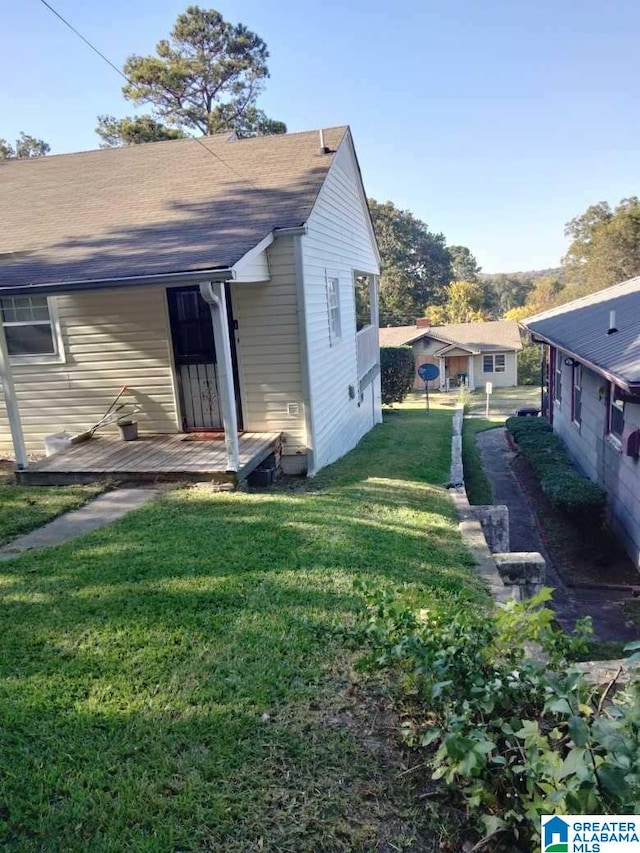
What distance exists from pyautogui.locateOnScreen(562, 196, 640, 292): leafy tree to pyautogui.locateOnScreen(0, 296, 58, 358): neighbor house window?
43898mm

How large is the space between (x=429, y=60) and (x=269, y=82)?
14857mm

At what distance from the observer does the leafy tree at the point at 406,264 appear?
54.2m

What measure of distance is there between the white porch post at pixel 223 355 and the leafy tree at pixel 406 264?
47.5 metres

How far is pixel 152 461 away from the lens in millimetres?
7410

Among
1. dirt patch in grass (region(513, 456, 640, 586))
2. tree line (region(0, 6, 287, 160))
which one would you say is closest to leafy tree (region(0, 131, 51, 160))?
tree line (region(0, 6, 287, 160))

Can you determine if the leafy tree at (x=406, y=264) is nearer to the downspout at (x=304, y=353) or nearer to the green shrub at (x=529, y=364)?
the green shrub at (x=529, y=364)

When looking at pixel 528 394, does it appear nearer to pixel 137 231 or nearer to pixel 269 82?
pixel 269 82

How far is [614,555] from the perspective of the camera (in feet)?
25.9

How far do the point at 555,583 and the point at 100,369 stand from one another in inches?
286

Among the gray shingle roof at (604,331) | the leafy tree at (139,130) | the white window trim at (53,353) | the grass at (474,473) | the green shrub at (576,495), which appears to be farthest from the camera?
the leafy tree at (139,130)

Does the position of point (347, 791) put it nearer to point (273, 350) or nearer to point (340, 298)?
point (273, 350)

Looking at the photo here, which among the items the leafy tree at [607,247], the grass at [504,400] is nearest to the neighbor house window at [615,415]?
the grass at [504,400]

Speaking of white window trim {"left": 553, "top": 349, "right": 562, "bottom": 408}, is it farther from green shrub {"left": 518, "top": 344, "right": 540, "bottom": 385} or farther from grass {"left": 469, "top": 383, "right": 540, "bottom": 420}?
green shrub {"left": 518, "top": 344, "right": 540, "bottom": 385}

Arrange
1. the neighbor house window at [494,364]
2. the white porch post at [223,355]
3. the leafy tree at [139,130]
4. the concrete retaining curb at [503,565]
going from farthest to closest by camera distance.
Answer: the neighbor house window at [494,364]
the leafy tree at [139,130]
the white porch post at [223,355]
the concrete retaining curb at [503,565]
